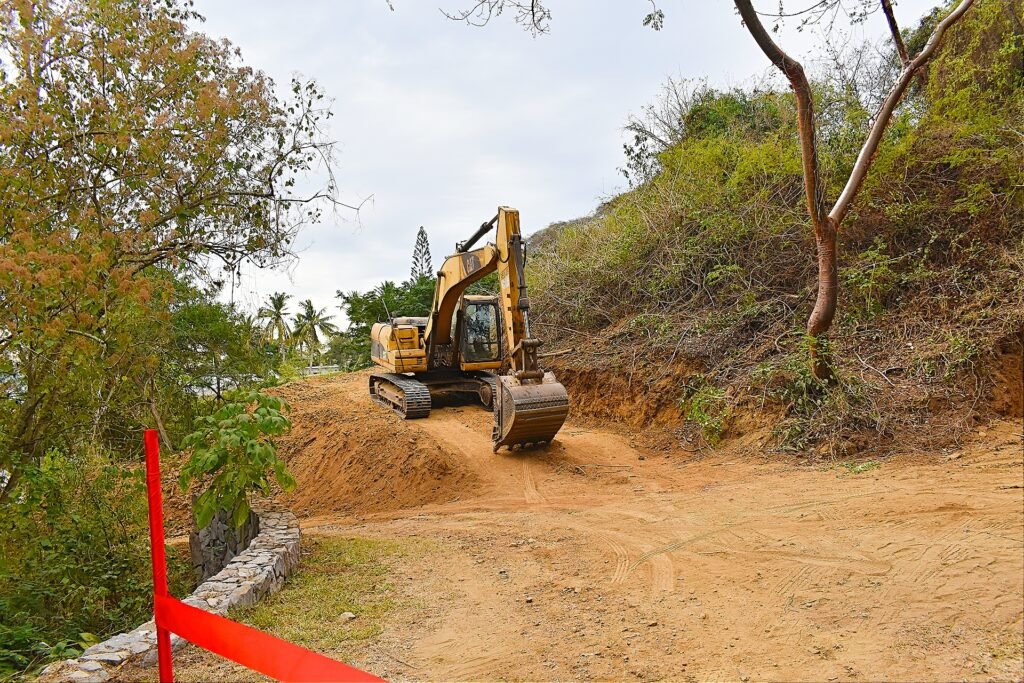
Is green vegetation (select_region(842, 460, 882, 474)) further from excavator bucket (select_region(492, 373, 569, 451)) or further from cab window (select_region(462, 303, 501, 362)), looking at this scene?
cab window (select_region(462, 303, 501, 362))

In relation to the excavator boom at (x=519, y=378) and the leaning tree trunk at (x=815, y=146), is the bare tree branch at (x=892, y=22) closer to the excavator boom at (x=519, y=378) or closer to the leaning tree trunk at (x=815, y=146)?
the leaning tree trunk at (x=815, y=146)

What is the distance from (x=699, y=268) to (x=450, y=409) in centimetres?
554

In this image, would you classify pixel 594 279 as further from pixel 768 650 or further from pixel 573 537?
pixel 768 650

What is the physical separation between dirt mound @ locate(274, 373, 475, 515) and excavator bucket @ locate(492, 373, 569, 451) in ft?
2.98

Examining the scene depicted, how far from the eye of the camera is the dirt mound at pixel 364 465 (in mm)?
9062

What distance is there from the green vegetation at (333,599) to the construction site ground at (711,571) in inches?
4.3

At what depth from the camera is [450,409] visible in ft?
43.1

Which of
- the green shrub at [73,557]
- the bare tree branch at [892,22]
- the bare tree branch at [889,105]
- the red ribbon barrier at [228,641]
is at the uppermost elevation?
the bare tree branch at [892,22]

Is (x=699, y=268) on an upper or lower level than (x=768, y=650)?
upper

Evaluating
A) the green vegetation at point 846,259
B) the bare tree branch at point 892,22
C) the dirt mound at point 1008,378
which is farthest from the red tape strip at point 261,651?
the bare tree branch at point 892,22

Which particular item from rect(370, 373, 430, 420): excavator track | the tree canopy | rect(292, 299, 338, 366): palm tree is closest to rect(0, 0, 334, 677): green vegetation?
the tree canopy

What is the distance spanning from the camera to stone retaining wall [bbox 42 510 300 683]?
389 centimetres

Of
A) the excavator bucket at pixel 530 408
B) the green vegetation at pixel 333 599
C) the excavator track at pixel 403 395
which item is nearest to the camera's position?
the green vegetation at pixel 333 599

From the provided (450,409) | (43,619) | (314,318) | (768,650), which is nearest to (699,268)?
(450,409)
